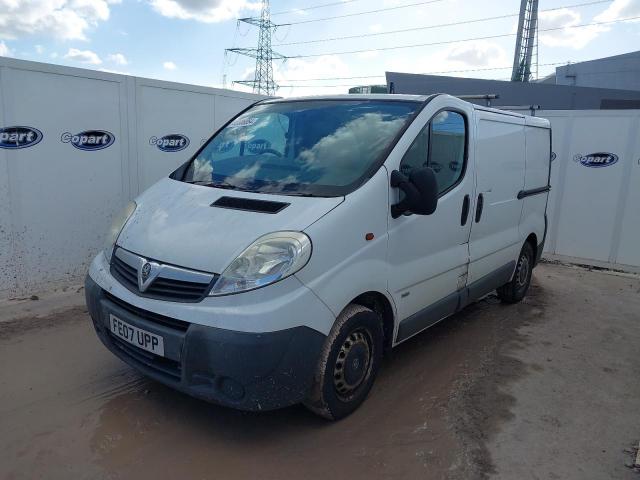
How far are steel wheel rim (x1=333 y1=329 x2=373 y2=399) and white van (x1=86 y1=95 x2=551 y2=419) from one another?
11mm

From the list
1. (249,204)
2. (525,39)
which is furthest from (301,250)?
(525,39)

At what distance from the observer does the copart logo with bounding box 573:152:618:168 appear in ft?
26.2

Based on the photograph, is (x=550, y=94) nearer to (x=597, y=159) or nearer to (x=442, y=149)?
(x=597, y=159)

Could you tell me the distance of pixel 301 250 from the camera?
266 centimetres

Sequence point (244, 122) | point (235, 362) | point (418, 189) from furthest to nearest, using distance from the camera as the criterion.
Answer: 1. point (244, 122)
2. point (418, 189)
3. point (235, 362)

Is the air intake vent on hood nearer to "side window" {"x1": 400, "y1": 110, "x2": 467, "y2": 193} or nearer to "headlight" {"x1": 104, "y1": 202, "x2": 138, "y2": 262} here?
"headlight" {"x1": 104, "y1": 202, "x2": 138, "y2": 262}

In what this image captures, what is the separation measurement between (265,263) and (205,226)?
0.49 m

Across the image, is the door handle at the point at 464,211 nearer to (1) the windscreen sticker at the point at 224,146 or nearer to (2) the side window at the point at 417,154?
(2) the side window at the point at 417,154

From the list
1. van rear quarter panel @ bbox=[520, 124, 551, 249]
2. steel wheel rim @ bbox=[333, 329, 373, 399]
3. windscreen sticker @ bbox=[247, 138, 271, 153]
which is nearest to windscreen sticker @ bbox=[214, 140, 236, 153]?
windscreen sticker @ bbox=[247, 138, 271, 153]

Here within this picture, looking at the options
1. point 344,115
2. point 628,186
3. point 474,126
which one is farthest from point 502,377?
point 628,186

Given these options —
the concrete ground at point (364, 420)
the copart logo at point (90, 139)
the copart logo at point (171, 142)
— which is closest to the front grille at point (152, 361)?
the concrete ground at point (364, 420)

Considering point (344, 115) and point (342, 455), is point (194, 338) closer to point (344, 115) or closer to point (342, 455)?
point (342, 455)

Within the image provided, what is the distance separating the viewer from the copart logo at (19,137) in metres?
→ 4.94

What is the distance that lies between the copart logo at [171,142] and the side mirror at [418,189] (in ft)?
13.2
